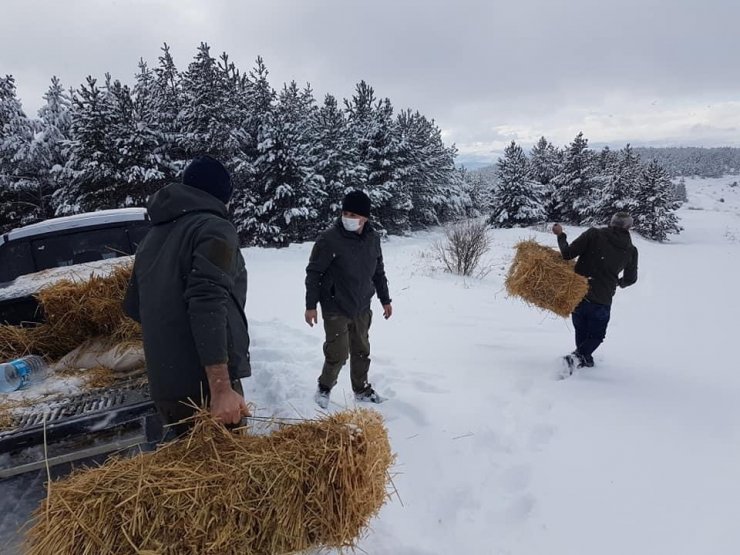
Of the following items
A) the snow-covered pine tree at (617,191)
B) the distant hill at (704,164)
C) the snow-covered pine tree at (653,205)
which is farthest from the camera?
the distant hill at (704,164)

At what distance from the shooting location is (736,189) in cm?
10119

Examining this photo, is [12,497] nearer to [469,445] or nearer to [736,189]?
[469,445]

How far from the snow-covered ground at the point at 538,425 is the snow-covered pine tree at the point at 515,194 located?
22847 millimetres

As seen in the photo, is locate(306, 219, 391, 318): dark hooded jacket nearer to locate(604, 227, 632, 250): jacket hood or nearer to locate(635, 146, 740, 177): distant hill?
locate(604, 227, 632, 250): jacket hood

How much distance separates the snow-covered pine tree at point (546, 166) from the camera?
3425 centimetres

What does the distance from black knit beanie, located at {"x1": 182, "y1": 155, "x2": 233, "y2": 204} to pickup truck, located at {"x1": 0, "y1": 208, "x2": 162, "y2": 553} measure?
1.30m

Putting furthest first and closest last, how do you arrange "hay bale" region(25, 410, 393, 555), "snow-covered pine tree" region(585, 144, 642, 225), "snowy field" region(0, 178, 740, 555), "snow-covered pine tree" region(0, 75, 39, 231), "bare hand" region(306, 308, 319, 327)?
1. "snow-covered pine tree" region(585, 144, 642, 225)
2. "snow-covered pine tree" region(0, 75, 39, 231)
3. "bare hand" region(306, 308, 319, 327)
4. "snowy field" region(0, 178, 740, 555)
5. "hay bale" region(25, 410, 393, 555)

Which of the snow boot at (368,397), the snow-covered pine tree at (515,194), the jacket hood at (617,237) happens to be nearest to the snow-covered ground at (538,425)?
the snow boot at (368,397)

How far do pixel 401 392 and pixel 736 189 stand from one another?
438 feet

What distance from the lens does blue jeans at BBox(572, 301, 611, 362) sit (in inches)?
178

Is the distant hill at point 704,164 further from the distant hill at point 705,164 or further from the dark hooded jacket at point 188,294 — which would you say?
the dark hooded jacket at point 188,294

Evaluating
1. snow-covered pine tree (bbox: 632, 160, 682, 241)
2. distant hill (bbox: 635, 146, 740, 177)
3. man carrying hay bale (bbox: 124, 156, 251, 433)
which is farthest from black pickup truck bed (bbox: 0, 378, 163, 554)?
distant hill (bbox: 635, 146, 740, 177)

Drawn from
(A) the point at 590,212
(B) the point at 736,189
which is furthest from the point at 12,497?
(B) the point at 736,189

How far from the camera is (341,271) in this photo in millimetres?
3555
